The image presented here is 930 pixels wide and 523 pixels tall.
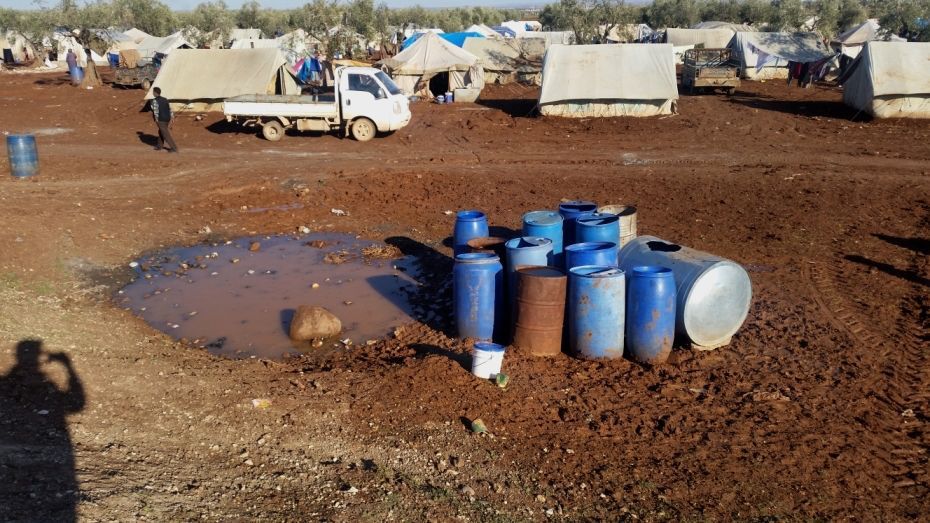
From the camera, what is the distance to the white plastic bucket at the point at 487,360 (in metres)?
7.01

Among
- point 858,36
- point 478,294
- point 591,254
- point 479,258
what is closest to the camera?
point 591,254

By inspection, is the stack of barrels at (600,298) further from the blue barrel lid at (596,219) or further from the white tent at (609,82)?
the white tent at (609,82)

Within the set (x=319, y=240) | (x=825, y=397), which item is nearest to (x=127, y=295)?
(x=319, y=240)

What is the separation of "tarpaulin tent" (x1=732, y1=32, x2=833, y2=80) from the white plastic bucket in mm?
33343

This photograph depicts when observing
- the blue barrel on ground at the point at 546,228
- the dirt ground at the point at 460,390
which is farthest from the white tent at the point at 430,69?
the blue barrel on ground at the point at 546,228

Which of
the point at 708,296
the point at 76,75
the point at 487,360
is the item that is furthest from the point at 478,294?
the point at 76,75

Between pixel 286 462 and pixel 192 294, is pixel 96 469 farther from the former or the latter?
pixel 192 294

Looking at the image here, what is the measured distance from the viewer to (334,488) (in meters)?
5.31

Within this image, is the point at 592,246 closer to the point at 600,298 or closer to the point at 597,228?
the point at 597,228

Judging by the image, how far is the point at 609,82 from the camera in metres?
23.5

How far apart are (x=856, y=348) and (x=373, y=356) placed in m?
4.92

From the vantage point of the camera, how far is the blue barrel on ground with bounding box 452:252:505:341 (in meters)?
7.96

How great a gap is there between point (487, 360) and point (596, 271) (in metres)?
1.43

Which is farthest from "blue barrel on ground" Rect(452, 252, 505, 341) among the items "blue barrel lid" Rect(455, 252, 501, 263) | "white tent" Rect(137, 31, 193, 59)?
"white tent" Rect(137, 31, 193, 59)
